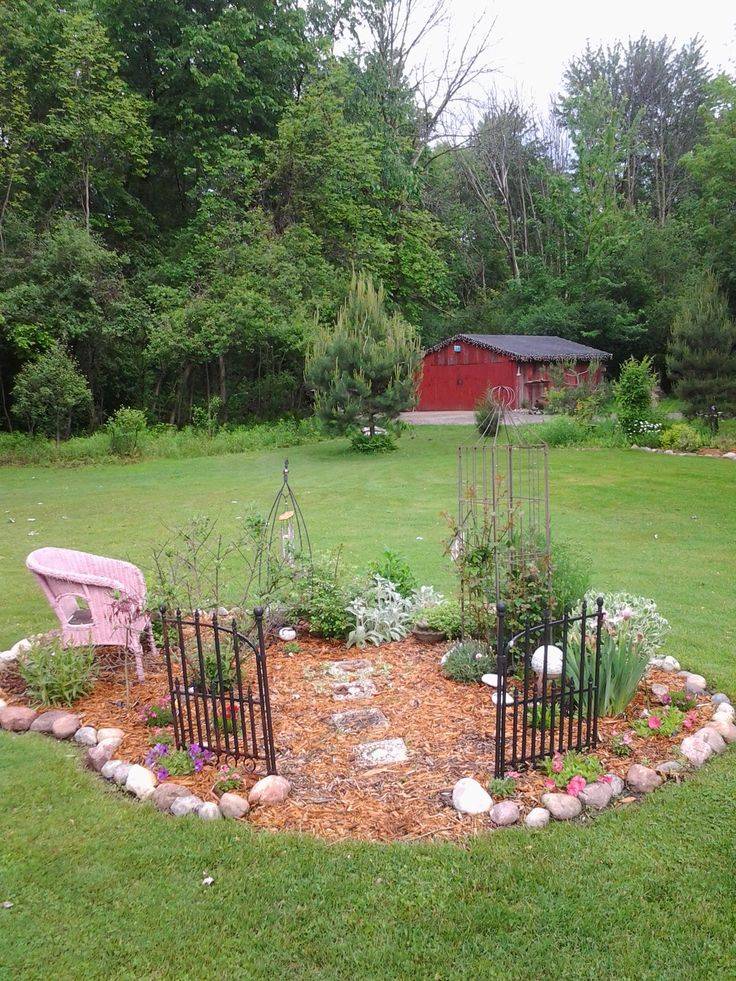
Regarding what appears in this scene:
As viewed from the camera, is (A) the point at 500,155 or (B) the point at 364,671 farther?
(A) the point at 500,155

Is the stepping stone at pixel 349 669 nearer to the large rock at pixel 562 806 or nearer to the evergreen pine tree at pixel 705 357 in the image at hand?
the large rock at pixel 562 806

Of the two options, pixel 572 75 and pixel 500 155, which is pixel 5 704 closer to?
pixel 500 155

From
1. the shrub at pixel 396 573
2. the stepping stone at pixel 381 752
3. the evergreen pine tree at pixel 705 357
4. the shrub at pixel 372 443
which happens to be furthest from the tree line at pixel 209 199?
the stepping stone at pixel 381 752

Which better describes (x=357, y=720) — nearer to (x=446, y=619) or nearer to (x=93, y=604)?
(x=446, y=619)

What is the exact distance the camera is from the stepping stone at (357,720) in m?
3.69

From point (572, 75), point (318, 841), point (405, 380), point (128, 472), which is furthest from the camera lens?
point (572, 75)

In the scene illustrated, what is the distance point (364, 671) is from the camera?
4383 mm

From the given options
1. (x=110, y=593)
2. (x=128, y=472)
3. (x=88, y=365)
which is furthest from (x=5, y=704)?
(x=88, y=365)

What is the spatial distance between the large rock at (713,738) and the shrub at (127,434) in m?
14.9

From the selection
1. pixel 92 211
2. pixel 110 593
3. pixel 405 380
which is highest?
pixel 92 211

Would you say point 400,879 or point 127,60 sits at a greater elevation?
point 127,60

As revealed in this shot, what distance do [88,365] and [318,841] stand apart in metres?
19.2

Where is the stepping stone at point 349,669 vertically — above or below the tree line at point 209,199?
below

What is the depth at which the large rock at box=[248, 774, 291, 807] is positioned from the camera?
3037mm
